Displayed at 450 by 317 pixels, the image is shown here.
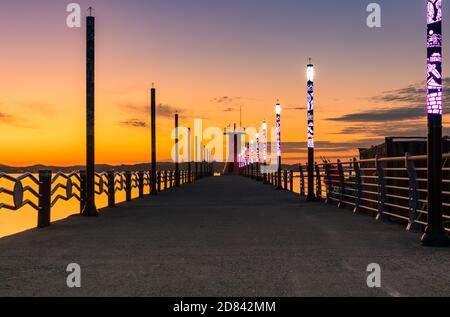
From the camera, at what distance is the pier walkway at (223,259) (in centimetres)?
667

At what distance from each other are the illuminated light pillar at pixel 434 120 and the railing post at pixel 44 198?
8.26 m

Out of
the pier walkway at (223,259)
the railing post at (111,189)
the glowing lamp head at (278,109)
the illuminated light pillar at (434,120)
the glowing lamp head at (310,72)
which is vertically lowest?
the pier walkway at (223,259)

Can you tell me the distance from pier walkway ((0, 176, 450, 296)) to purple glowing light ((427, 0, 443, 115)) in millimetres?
2334

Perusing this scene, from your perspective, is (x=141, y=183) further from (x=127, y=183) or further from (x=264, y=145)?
(x=264, y=145)

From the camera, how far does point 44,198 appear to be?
14.3 meters

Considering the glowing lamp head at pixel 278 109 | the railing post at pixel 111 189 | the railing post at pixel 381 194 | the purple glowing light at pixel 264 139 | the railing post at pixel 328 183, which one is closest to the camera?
the railing post at pixel 381 194

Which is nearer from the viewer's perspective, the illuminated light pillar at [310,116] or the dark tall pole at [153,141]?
the illuminated light pillar at [310,116]

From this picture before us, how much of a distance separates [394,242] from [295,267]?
3.30 m

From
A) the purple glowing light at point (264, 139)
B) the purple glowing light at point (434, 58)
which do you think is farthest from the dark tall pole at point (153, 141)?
the purple glowing light at point (434, 58)

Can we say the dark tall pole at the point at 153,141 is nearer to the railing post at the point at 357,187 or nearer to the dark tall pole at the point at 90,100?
the dark tall pole at the point at 90,100

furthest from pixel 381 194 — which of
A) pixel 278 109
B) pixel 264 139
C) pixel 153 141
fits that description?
pixel 264 139

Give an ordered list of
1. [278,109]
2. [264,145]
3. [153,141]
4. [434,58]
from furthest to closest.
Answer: [264,145] < [278,109] < [153,141] < [434,58]

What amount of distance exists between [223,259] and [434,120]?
415 cm

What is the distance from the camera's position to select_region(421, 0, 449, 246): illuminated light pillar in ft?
32.9
